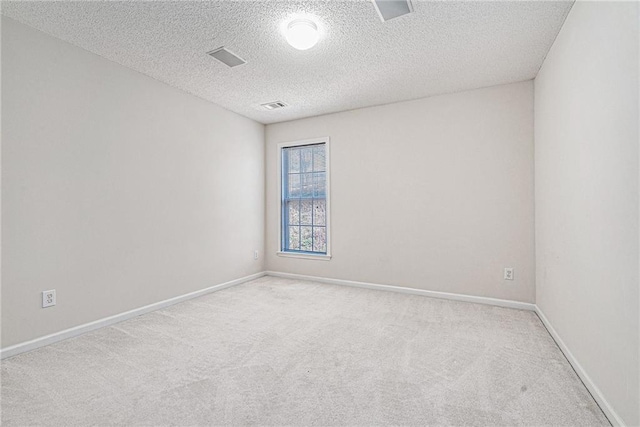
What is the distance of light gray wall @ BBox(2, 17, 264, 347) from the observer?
2250 mm

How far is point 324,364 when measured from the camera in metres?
2.08

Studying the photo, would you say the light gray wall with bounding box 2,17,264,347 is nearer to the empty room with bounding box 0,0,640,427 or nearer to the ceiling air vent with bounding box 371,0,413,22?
the empty room with bounding box 0,0,640,427

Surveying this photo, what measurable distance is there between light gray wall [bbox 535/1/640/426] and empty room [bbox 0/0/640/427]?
0.7 inches

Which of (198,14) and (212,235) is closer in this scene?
(198,14)

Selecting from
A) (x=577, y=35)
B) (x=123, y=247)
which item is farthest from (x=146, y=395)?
(x=577, y=35)

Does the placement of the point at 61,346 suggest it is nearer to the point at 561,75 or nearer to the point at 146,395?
the point at 146,395

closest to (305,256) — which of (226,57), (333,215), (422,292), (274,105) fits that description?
(333,215)

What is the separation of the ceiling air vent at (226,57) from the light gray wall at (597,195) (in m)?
2.59

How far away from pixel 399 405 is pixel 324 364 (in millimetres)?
596

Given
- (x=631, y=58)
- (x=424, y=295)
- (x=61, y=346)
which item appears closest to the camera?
(x=631, y=58)

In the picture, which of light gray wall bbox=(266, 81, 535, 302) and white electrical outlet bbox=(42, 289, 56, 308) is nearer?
white electrical outlet bbox=(42, 289, 56, 308)

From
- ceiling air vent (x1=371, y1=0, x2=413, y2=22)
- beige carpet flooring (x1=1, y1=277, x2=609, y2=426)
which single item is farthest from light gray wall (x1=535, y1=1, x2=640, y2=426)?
ceiling air vent (x1=371, y1=0, x2=413, y2=22)

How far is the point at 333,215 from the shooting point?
14.5ft

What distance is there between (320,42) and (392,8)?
0.67m
